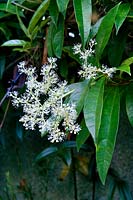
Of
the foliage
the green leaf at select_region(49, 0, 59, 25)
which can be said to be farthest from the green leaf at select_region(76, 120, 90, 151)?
the green leaf at select_region(49, 0, 59, 25)

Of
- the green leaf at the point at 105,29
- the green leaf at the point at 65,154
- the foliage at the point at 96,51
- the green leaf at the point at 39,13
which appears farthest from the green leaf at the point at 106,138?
the green leaf at the point at 65,154

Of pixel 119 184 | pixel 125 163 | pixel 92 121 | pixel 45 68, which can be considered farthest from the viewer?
pixel 125 163

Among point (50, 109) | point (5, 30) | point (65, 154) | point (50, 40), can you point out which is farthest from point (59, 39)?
point (65, 154)

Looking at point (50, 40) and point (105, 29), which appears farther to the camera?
point (50, 40)

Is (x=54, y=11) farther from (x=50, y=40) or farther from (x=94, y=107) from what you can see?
(x=94, y=107)

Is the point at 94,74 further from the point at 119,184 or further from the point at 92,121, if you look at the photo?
the point at 119,184

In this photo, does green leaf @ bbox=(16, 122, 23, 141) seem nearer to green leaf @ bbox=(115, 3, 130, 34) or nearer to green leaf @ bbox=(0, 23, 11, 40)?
green leaf @ bbox=(0, 23, 11, 40)

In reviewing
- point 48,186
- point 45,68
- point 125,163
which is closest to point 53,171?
point 48,186

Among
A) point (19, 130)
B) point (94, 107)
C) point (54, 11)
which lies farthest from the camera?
point (19, 130)
